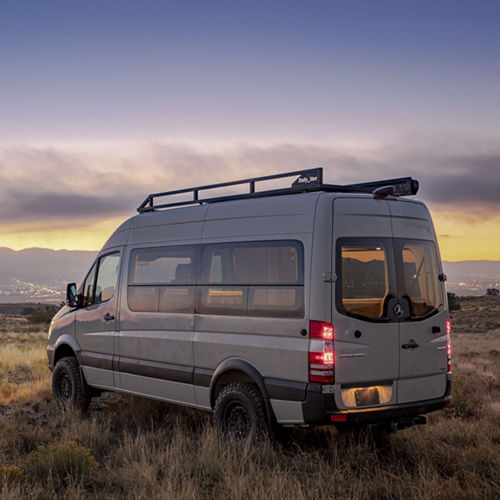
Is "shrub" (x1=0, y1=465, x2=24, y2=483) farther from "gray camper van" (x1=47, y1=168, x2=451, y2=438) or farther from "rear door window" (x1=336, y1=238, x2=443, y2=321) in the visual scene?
"rear door window" (x1=336, y1=238, x2=443, y2=321)

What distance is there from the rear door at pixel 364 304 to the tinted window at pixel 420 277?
0.20 m

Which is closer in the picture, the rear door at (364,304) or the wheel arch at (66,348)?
the rear door at (364,304)

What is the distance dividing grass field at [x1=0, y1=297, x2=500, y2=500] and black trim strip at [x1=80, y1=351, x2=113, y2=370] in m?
0.69

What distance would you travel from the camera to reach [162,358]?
833cm

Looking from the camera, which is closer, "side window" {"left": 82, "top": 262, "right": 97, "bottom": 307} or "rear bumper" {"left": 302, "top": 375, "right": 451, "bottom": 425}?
"rear bumper" {"left": 302, "top": 375, "right": 451, "bottom": 425}

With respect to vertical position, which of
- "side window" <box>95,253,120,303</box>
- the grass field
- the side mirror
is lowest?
the grass field

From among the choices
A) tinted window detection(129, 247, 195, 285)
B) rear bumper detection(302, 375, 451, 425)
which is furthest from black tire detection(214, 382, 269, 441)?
tinted window detection(129, 247, 195, 285)

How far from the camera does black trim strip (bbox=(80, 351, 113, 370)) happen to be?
9.31 meters

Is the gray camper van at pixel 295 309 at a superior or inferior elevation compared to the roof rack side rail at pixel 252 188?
inferior

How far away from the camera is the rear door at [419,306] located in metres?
7.05

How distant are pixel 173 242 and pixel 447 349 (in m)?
3.55

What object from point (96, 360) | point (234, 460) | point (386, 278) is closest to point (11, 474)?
point (234, 460)

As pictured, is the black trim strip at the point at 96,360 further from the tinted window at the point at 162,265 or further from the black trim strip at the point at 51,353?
the tinted window at the point at 162,265

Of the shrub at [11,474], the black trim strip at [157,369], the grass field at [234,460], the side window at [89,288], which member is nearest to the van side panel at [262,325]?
the black trim strip at [157,369]
